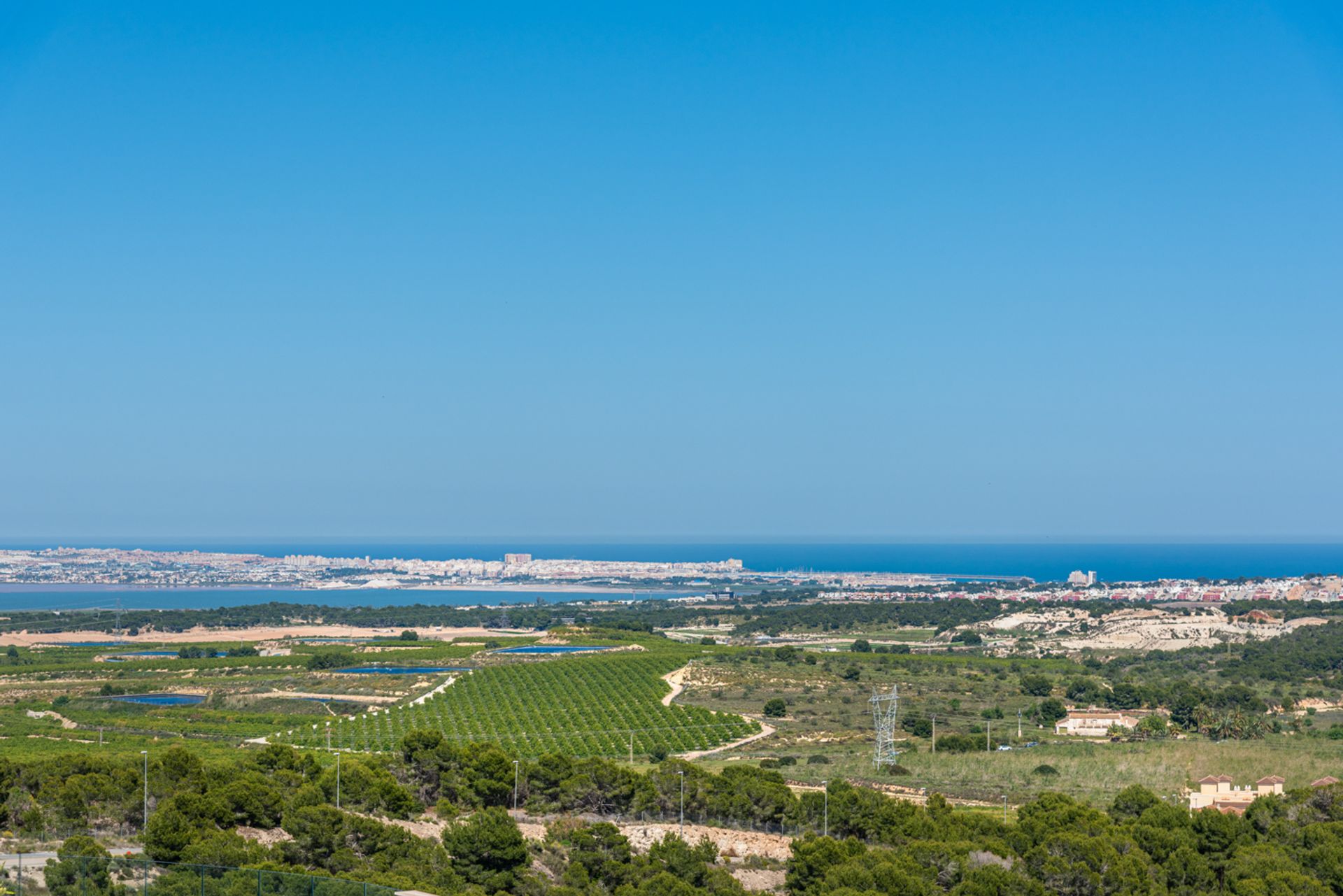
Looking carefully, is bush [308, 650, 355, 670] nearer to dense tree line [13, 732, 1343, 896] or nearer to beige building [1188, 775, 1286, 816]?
dense tree line [13, 732, 1343, 896]

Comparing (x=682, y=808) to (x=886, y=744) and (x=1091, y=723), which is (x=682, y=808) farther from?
(x=1091, y=723)

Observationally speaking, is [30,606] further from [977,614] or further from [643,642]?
[977,614]

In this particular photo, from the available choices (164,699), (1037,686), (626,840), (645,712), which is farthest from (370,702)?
(626,840)

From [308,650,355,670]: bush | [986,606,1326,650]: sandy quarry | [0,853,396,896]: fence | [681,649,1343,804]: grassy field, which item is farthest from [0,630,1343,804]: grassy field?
[0,853,396,896]: fence

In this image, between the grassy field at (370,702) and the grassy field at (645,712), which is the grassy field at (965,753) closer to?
the grassy field at (645,712)

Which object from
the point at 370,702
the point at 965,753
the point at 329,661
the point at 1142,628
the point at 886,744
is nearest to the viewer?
Answer: the point at 886,744

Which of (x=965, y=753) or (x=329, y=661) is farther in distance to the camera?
(x=329, y=661)

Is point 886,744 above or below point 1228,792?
below
